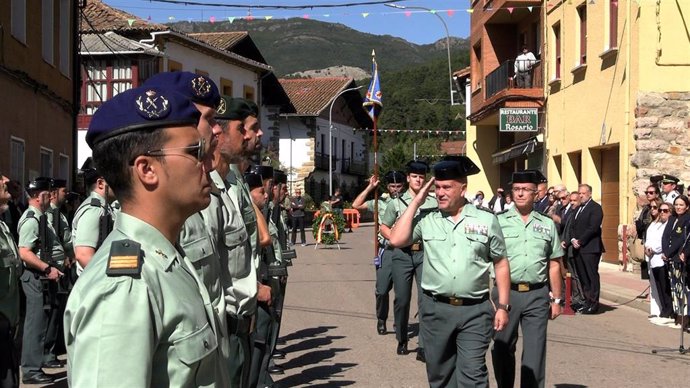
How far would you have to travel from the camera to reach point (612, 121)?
2045cm

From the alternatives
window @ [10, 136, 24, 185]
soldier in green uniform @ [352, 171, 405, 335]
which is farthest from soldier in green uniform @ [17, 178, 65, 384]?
window @ [10, 136, 24, 185]

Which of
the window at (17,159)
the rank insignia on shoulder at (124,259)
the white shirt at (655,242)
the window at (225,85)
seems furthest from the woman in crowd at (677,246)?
the window at (225,85)

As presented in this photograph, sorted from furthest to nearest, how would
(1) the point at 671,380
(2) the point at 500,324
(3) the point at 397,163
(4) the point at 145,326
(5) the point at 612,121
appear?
(3) the point at 397,163, (5) the point at 612,121, (1) the point at 671,380, (2) the point at 500,324, (4) the point at 145,326

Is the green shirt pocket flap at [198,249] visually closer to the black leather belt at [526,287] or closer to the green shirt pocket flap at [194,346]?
the green shirt pocket flap at [194,346]

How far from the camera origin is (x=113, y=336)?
199 cm

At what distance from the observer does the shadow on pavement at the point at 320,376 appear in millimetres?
8781

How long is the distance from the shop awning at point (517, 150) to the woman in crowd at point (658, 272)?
44.2ft

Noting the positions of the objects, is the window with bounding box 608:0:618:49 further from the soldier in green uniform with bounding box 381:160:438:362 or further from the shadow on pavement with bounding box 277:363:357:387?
the shadow on pavement with bounding box 277:363:357:387

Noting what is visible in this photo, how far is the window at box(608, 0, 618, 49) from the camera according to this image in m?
20.5

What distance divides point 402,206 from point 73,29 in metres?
15.2

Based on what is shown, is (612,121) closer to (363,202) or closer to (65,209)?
(363,202)

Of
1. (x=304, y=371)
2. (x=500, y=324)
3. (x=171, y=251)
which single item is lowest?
(x=304, y=371)

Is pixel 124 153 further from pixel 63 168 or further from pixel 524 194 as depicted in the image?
pixel 63 168

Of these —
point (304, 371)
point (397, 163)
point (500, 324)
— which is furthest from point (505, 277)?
point (397, 163)
